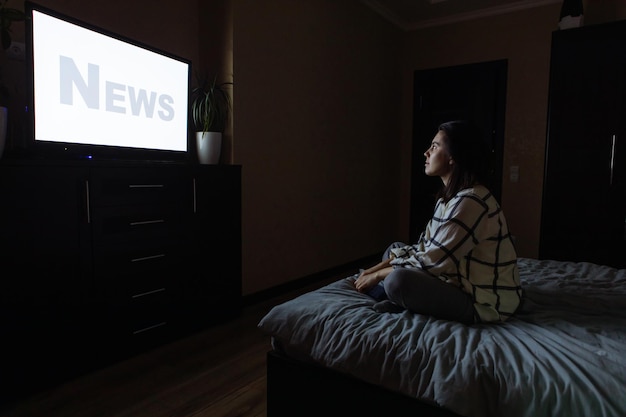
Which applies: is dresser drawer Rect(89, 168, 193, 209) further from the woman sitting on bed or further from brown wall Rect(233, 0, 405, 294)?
the woman sitting on bed

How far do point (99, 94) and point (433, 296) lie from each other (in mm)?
1873

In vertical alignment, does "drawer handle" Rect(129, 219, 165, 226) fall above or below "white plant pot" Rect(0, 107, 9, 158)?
below

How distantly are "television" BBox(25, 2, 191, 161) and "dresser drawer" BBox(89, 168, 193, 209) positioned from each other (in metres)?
0.22

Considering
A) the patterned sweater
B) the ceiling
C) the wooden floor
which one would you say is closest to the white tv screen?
the wooden floor

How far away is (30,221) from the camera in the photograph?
1642 millimetres

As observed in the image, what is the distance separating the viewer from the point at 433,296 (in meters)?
1.30

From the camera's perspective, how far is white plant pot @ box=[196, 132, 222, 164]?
2.59 m

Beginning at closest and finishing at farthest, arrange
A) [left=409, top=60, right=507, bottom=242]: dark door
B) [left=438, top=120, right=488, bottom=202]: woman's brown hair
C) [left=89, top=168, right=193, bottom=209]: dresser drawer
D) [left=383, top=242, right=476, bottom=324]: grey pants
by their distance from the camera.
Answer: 1. [left=383, top=242, right=476, bottom=324]: grey pants
2. [left=438, top=120, right=488, bottom=202]: woman's brown hair
3. [left=89, top=168, right=193, bottom=209]: dresser drawer
4. [left=409, top=60, right=507, bottom=242]: dark door

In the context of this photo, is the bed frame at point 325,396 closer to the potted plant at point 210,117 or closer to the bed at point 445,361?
the bed at point 445,361

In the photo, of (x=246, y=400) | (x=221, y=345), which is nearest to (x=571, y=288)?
(x=246, y=400)

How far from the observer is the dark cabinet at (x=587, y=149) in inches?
120

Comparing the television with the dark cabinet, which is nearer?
the television

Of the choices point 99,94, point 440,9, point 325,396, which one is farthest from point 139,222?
point 440,9

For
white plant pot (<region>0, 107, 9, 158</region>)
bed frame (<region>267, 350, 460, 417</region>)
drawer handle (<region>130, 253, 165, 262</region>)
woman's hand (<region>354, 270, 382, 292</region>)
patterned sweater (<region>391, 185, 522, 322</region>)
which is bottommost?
bed frame (<region>267, 350, 460, 417</region>)
